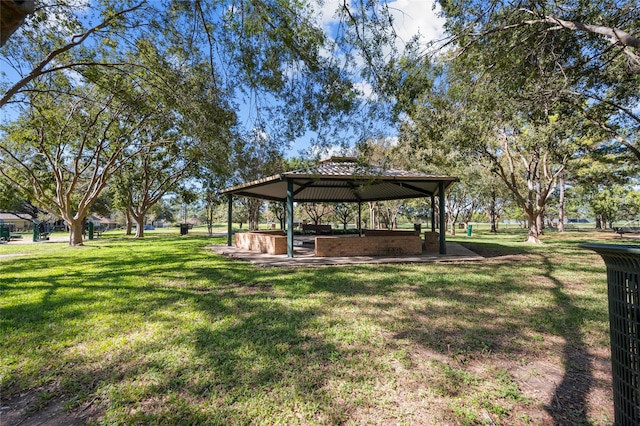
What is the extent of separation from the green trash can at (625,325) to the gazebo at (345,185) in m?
5.43

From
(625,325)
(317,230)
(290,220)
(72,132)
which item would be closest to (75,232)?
(72,132)

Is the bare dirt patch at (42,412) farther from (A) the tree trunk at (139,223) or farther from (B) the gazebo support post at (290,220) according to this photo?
(A) the tree trunk at (139,223)

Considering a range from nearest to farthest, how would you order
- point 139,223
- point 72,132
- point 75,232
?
point 72,132 < point 75,232 < point 139,223

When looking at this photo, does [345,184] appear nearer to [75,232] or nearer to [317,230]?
[317,230]

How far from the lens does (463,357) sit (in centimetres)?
322

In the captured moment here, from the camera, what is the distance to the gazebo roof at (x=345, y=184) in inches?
350

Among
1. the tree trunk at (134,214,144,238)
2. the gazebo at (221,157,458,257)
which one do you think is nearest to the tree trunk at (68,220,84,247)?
the tree trunk at (134,214,144,238)

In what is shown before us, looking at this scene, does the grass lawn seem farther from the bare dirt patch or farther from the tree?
the tree

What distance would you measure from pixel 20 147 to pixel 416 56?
2134 cm

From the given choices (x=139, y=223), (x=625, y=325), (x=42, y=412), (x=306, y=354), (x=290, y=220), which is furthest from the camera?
(x=139, y=223)

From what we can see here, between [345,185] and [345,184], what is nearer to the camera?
[345,184]

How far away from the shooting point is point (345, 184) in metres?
15.1

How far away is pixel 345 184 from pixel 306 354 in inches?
484

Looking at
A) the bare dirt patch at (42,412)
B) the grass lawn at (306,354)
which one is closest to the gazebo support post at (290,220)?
the grass lawn at (306,354)
